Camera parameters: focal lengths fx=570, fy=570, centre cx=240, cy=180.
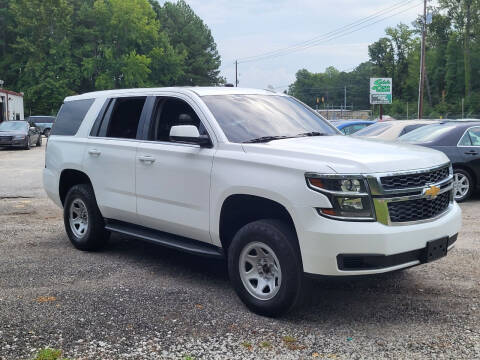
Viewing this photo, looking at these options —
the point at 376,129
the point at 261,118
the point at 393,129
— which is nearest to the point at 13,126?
the point at 376,129

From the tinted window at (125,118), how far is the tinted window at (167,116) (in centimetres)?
29

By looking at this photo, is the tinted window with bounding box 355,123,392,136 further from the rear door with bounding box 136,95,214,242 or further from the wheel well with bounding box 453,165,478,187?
the rear door with bounding box 136,95,214,242

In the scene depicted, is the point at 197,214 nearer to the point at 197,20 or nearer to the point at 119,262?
the point at 119,262

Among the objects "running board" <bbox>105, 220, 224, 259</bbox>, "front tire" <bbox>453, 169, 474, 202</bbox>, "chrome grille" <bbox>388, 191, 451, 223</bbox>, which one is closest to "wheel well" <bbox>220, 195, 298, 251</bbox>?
"running board" <bbox>105, 220, 224, 259</bbox>

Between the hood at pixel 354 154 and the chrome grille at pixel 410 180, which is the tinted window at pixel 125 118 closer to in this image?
the hood at pixel 354 154


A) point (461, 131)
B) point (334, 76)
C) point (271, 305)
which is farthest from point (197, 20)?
point (271, 305)

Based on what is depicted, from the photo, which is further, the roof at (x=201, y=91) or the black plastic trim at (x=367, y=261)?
the roof at (x=201, y=91)

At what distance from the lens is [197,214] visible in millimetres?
5258

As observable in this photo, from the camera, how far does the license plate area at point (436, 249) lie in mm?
4473

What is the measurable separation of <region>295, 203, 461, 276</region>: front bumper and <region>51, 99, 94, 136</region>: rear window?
150 inches

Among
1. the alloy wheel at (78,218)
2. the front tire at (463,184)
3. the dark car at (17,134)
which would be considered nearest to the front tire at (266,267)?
the alloy wheel at (78,218)

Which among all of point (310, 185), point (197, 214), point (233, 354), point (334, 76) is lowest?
point (233, 354)

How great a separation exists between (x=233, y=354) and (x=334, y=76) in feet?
532

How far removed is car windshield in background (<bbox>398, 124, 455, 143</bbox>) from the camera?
10492 millimetres
